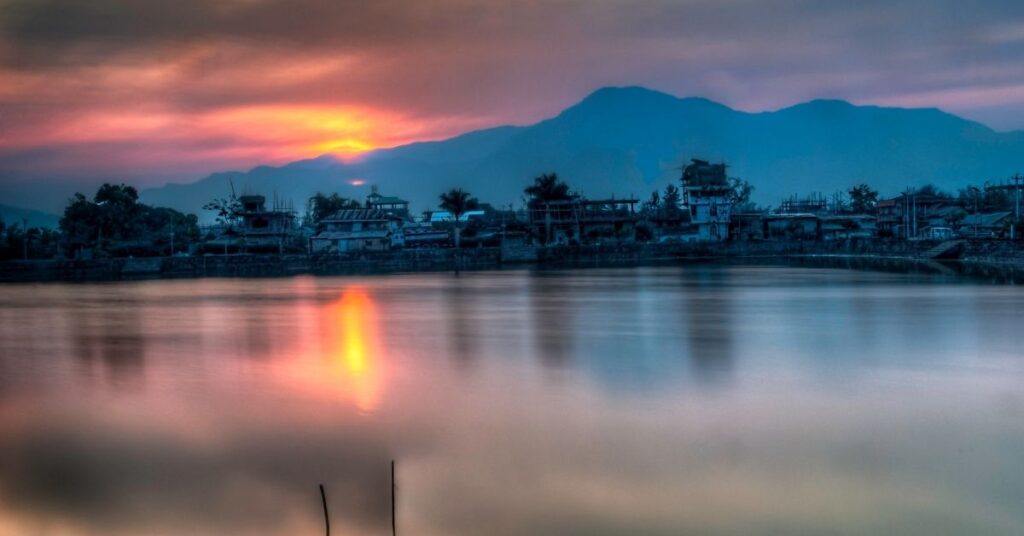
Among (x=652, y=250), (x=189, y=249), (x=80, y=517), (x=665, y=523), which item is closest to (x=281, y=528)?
(x=80, y=517)

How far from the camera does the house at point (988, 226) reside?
64062mm

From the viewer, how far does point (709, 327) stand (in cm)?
3056

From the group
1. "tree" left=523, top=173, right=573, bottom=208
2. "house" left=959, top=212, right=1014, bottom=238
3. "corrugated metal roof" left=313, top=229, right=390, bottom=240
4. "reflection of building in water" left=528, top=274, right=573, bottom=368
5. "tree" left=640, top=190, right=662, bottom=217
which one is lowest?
"reflection of building in water" left=528, top=274, right=573, bottom=368

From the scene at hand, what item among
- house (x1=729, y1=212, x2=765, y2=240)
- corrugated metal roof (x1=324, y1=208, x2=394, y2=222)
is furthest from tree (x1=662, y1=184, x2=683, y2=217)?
corrugated metal roof (x1=324, y1=208, x2=394, y2=222)

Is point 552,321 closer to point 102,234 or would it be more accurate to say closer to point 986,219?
point 986,219

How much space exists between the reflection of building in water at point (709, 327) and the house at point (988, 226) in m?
23.1

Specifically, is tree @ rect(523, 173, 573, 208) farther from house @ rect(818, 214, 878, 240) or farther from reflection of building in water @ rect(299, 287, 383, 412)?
reflection of building in water @ rect(299, 287, 383, 412)

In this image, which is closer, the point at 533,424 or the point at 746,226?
the point at 533,424

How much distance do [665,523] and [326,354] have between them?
17.3 metres

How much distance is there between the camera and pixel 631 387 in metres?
20.0

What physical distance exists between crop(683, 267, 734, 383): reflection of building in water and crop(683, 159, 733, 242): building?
28004 mm

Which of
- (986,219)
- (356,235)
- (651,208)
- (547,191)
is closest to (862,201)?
(651,208)

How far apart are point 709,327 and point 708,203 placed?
51.9m

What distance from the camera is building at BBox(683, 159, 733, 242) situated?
80.4 meters
